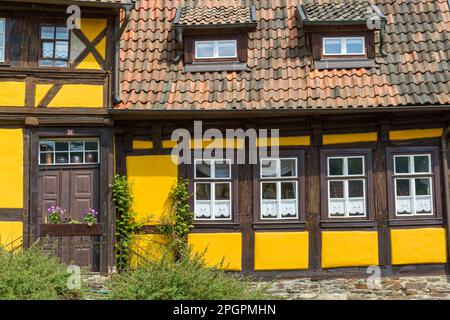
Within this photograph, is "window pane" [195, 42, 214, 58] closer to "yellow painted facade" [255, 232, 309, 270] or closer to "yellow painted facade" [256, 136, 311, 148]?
"yellow painted facade" [256, 136, 311, 148]

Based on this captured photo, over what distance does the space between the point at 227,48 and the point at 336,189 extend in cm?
369

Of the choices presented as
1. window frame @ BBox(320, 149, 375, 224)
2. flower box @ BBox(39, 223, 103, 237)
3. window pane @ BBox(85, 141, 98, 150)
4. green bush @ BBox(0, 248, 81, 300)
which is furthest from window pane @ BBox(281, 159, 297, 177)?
green bush @ BBox(0, 248, 81, 300)

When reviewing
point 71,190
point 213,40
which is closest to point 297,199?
point 213,40

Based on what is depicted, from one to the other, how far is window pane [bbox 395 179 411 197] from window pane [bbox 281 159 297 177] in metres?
2.06

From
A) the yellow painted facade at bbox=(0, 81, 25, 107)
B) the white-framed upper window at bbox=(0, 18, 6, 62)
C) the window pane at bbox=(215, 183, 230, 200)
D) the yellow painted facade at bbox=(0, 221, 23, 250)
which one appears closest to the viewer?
the yellow painted facade at bbox=(0, 221, 23, 250)

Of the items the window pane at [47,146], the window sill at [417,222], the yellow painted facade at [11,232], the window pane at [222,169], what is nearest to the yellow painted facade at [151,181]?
the window pane at [222,169]

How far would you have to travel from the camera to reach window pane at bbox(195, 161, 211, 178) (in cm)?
1188

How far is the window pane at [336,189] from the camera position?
11.8m

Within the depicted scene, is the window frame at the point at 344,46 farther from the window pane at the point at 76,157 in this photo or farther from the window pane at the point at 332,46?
the window pane at the point at 76,157

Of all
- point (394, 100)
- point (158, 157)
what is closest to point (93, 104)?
point (158, 157)

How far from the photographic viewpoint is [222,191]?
1188 cm

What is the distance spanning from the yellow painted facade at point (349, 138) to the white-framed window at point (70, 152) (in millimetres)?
4605

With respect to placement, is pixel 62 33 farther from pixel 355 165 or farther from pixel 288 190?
pixel 355 165
